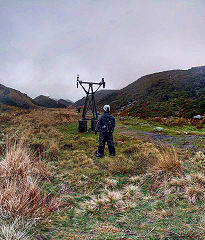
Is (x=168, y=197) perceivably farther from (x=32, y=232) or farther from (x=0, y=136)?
(x=0, y=136)

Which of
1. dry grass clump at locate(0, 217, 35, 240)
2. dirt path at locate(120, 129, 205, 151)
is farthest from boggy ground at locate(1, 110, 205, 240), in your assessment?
dirt path at locate(120, 129, 205, 151)

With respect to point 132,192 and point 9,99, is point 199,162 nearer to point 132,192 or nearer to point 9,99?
point 132,192

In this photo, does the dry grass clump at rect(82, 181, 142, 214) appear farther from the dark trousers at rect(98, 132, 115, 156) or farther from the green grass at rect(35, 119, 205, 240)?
the dark trousers at rect(98, 132, 115, 156)

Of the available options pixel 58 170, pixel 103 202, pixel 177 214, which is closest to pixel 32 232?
pixel 103 202

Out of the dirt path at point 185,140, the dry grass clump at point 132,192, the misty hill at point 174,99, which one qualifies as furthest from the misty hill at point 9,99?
the dry grass clump at point 132,192

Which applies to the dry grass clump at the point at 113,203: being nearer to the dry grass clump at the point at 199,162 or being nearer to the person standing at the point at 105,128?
the dry grass clump at the point at 199,162

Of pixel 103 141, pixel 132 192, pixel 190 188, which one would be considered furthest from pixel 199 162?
pixel 103 141

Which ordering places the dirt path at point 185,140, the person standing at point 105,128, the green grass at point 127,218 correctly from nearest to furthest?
the green grass at point 127,218 → the person standing at point 105,128 → the dirt path at point 185,140

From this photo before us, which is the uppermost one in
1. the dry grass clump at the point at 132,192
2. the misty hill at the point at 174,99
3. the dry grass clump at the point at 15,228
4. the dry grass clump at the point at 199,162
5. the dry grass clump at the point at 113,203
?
the misty hill at the point at 174,99

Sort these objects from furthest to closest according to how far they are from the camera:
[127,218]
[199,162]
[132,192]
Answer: [199,162]
[132,192]
[127,218]

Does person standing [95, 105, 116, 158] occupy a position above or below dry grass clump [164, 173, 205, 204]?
above

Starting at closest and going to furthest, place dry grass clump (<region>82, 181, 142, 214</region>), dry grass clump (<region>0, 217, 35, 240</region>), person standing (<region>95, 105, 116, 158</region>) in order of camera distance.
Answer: dry grass clump (<region>0, 217, 35, 240</region>) → dry grass clump (<region>82, 181, 142, 214</region>) → person standing (<region>95, 105, 116, 158</region>)

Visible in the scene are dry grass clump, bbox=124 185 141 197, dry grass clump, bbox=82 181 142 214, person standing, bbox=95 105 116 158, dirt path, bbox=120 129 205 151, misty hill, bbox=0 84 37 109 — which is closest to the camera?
dry grass clump, bbox=82 181 142 214

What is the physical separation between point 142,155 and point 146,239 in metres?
4.34
